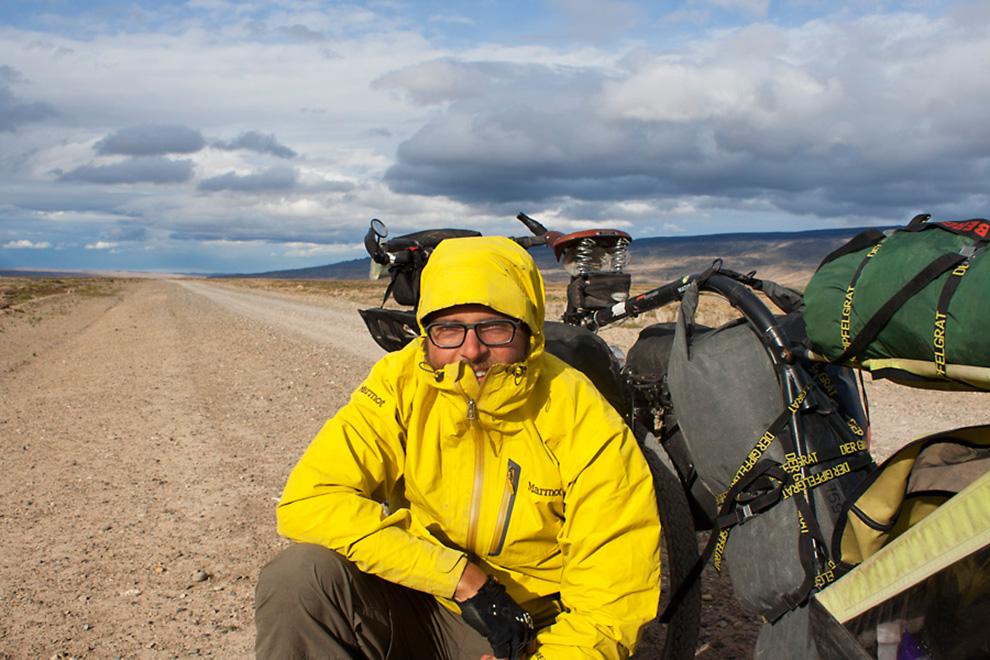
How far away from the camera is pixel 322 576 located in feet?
6.89

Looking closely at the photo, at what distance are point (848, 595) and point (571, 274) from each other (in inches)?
94.9

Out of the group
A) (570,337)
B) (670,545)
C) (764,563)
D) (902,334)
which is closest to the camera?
(902,334)

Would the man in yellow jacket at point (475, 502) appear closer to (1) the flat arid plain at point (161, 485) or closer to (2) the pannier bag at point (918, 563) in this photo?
(2) the pannier bag at point (918, 563)

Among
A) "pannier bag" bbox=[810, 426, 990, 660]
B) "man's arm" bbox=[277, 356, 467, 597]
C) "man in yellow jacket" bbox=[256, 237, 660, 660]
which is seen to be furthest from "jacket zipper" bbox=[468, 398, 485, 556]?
"pannier bag" bbox=[810, 426, 990, 660]

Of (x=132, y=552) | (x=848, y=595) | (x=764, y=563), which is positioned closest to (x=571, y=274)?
(x=764, y=563)

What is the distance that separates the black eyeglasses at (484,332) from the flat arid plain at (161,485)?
1.88m

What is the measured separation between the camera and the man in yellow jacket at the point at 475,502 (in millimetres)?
2074

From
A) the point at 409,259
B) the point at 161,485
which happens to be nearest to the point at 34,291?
the point at 161,485

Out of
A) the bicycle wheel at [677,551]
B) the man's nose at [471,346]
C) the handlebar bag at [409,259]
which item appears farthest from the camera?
the handlebar bag at [409,259]

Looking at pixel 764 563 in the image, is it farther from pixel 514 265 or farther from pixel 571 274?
pixel 571 274

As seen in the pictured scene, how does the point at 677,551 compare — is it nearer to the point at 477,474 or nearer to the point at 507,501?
the point at 507,501

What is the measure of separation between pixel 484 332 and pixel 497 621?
88cm

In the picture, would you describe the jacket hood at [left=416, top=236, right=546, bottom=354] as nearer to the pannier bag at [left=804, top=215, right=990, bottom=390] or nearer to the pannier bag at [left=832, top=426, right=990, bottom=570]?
the pannier bag at [left=804, top=215, right=990, bottom=390]

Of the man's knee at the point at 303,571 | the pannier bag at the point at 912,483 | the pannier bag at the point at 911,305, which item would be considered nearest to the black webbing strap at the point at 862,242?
the pannier bag at the point at 911,305
